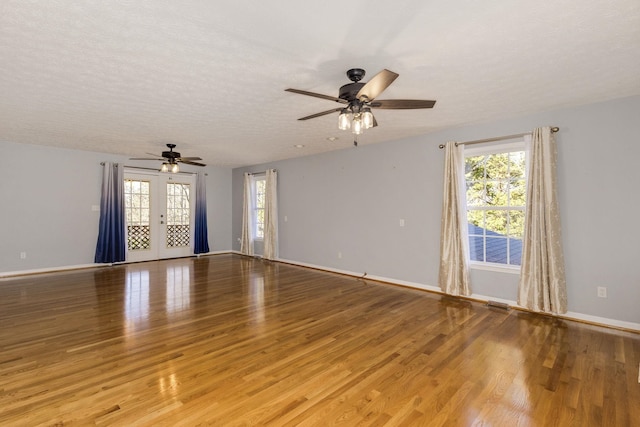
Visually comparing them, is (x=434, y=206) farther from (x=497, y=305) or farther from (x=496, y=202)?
(x=497, y=305)

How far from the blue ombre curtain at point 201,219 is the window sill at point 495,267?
6.75m

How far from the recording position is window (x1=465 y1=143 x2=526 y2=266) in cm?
430

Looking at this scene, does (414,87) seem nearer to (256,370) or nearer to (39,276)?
(256,370)

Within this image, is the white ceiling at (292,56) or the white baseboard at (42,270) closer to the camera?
the white ceiling at (292,56)

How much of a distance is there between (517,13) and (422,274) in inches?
153

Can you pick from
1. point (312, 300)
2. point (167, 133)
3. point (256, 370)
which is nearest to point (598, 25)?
point (256, 370)

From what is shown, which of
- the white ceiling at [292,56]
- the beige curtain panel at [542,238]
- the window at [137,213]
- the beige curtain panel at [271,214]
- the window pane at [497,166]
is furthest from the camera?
the beige curtain panel at [271,214]

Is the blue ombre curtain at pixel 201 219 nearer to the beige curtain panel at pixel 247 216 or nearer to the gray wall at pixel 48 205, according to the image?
the beige curtain panel at pixel 247 216

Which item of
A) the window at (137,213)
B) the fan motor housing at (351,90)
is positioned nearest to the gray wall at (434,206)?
the fan motor housing at (351,90)

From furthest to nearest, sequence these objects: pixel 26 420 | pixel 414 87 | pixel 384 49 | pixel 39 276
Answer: pixel 39 276
pixel 414 87
pixel 384 49
pixel 26 420

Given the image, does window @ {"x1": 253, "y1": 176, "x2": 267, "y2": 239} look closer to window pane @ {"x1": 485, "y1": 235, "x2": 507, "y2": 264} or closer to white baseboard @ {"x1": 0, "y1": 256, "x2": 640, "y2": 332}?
white baseboard @ {"x1": 0, "y1": 256, "x2": 640, "y2": 332}

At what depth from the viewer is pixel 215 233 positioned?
9023mm

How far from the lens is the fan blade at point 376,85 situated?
2.16 m

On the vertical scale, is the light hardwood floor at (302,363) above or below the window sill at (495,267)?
below
